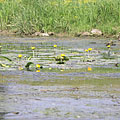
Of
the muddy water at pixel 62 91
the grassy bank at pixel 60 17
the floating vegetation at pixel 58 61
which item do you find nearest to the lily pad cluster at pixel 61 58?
the floating vegetation at pixel 58 61

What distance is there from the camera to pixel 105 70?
7477 mm

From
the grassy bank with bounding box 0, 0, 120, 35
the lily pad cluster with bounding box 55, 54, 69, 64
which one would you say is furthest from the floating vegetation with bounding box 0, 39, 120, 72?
the grassy bank with bounding box 0, 0, 120, 35

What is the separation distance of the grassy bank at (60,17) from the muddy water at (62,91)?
694cm

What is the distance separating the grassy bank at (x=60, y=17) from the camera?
51.0ft

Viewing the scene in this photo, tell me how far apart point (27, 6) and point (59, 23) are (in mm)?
1330

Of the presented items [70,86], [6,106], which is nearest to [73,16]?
[70,86]

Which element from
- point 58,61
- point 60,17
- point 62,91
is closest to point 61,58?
point 58,61

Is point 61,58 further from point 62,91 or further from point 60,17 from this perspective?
point 60,17

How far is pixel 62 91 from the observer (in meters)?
5.55

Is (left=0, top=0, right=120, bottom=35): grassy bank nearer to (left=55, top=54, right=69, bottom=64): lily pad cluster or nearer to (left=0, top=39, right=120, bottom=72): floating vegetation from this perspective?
(left=0, top=39, right=120, bottom=72): floating vegetation

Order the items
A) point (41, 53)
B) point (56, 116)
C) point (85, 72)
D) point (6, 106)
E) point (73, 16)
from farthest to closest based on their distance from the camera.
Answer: point (73, 16) < point (41, 53) < point (85, 72) < point (6, 106) < point (56, 116)

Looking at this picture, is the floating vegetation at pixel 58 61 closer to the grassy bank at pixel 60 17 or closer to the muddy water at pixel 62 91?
the muddy water at pixel 62 91

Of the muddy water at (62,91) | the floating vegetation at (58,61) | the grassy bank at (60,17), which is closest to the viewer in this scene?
the muddy water at (62,91)

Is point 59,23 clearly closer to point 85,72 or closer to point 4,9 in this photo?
point 4,9
